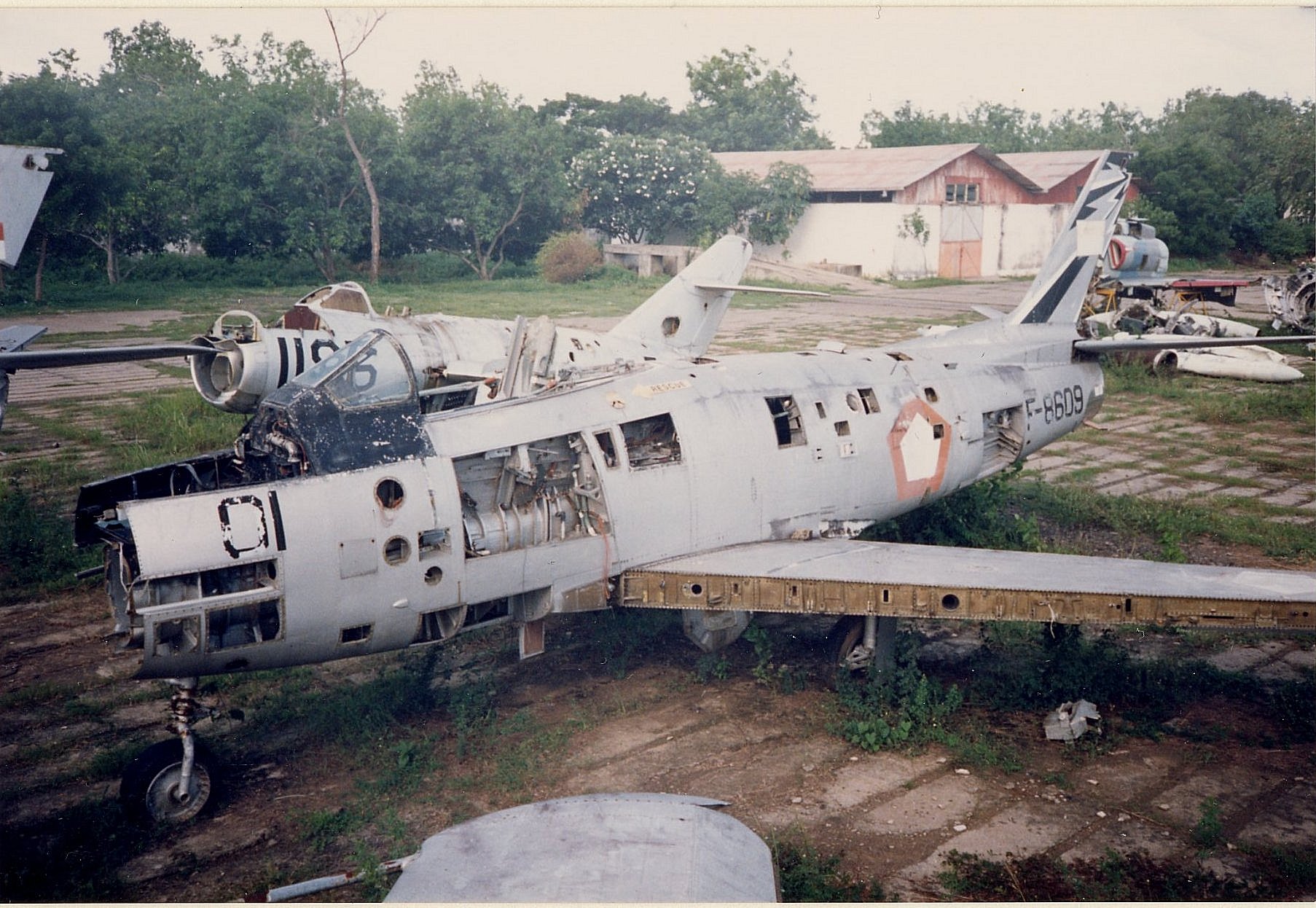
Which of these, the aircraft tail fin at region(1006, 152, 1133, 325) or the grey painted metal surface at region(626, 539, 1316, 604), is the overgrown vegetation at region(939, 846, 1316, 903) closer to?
the grey painted metal surface at region(626, 539, 1316, 604)

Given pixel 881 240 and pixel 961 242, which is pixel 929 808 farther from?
pixel 961 242

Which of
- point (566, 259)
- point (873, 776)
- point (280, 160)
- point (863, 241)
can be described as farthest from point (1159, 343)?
point (863, 241)

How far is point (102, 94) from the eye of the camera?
1101 inches

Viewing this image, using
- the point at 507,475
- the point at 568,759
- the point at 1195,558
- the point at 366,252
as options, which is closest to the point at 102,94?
the point at 366,252

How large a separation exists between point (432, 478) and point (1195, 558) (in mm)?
9993

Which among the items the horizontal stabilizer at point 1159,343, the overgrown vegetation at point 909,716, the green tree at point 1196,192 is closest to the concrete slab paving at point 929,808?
the overgrown vegetation at point 909,716

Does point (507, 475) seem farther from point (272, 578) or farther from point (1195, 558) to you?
point (1195, 558)

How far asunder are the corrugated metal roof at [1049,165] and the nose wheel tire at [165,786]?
53518mm

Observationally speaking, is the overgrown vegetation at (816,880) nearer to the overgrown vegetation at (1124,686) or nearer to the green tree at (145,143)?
the overgrown vegetation at (1124,686)

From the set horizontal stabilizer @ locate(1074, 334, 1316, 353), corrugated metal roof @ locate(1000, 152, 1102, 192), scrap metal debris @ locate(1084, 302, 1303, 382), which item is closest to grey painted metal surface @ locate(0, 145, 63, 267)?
horizontal stabilizer @ locate(1074, 334, 1316, 353)

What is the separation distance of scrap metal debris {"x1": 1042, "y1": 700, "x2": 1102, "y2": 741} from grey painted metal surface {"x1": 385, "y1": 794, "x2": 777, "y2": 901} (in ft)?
14.7

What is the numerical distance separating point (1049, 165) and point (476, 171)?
32948 millimetres

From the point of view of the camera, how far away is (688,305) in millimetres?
16969

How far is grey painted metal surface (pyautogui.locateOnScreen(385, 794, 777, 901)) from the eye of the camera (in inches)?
185
